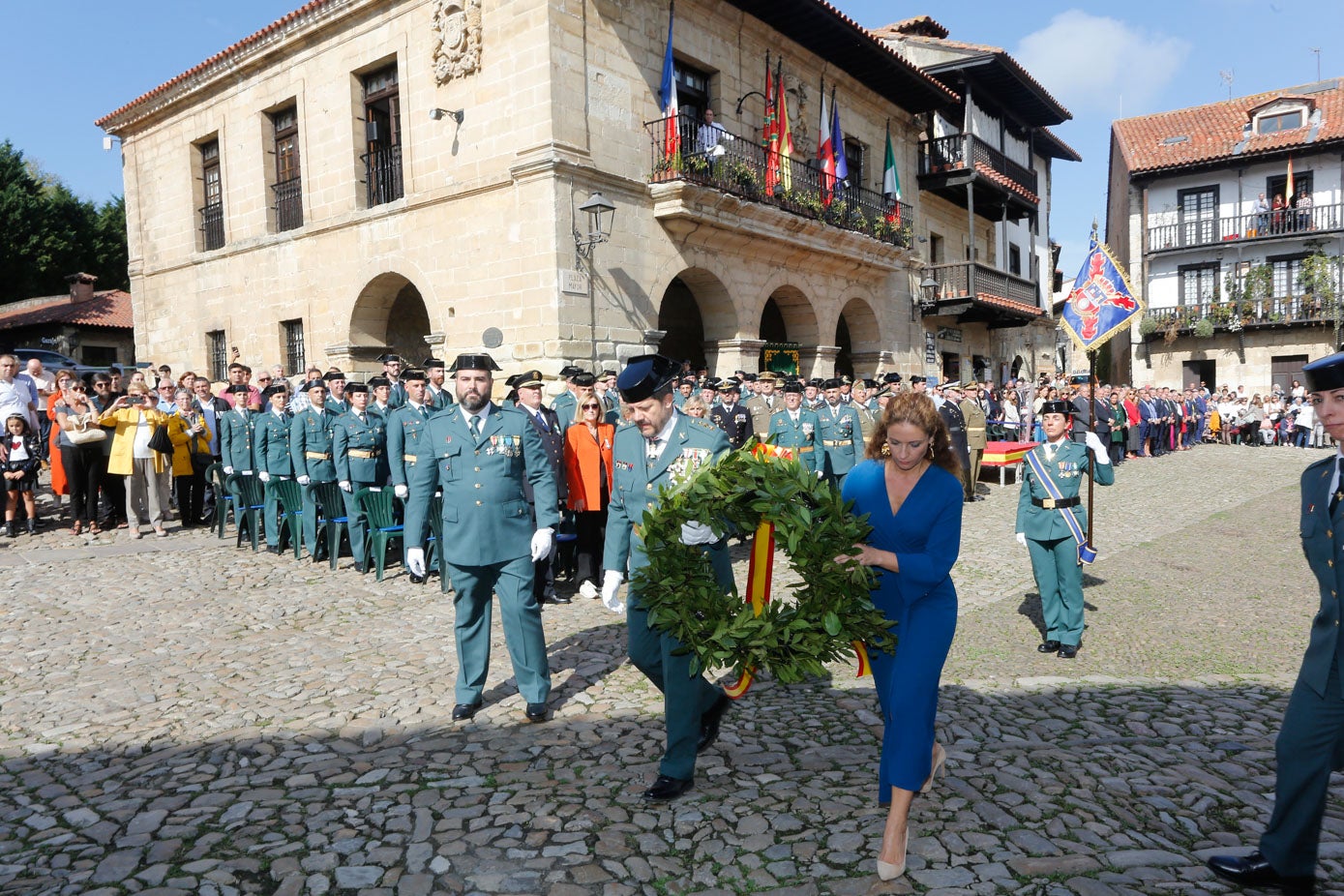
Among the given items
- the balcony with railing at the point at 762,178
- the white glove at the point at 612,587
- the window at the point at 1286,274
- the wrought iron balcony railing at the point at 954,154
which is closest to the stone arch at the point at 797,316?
the balcony with railing at the point at 762,178

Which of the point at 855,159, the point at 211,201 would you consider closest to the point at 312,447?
the point at 211,201

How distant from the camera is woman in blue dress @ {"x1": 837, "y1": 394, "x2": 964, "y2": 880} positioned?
3193 millimetres

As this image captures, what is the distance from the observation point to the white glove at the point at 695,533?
3.64 metres

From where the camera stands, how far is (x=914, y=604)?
11.1ft

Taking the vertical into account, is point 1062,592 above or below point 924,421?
below

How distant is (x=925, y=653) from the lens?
3.29 metres

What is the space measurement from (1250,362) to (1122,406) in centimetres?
1596

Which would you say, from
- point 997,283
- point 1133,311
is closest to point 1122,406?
point 997,283

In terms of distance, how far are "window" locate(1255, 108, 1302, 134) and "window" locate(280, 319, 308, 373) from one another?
117ft

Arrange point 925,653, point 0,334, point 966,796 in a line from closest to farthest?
point 925,653 → point 966,796 → point 0,334

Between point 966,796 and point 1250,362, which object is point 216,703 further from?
point 1250,362

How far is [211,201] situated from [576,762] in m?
→ 19.8

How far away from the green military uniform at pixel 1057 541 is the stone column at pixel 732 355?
34.5 ft

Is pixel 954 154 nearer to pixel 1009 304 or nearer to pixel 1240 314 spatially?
pixel 1009 304
